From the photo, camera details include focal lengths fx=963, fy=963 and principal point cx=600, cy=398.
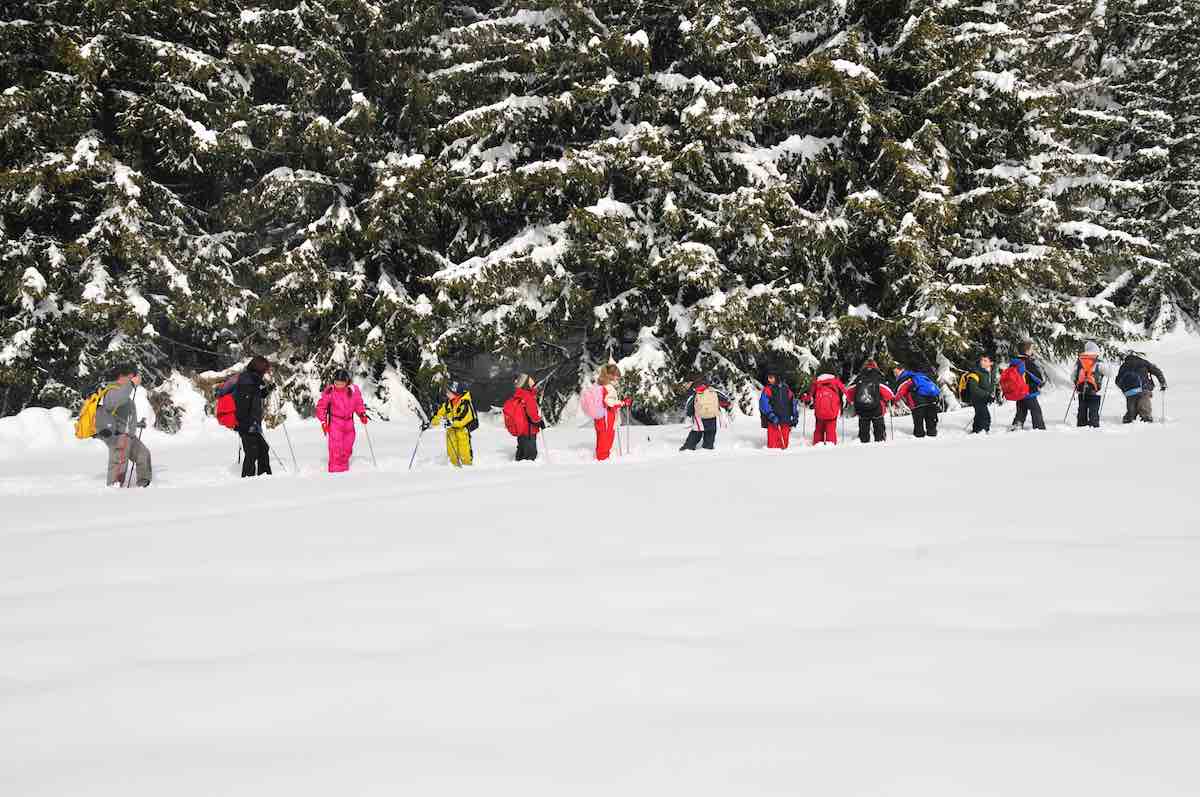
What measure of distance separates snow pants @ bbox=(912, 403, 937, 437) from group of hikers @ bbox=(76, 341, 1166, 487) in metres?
0.02

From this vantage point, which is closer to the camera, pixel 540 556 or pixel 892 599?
pixel 892 599

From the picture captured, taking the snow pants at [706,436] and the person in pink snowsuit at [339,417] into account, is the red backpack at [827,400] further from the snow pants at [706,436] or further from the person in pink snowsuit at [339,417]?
the person in pink snowsuit at [339,417]

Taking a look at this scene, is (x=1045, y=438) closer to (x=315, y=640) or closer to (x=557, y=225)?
(x=557, y=225)

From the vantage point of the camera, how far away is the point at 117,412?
1324 cm

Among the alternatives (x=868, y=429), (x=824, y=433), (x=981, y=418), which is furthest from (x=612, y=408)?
(x=981, y=418)

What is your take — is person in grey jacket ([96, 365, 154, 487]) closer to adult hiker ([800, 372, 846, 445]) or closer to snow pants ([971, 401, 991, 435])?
adult hiker ([800, 372, 846, 445])

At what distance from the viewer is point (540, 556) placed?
7.15 m

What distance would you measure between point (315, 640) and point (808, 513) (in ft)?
15.7

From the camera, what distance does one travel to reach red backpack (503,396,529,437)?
15039 mm

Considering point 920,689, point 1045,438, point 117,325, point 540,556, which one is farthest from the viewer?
point 117,325

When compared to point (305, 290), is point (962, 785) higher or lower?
lower

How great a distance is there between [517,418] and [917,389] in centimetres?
692

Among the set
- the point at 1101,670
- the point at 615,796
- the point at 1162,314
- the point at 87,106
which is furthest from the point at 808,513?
the point at 1162,314

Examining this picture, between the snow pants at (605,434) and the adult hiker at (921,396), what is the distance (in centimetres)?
495
